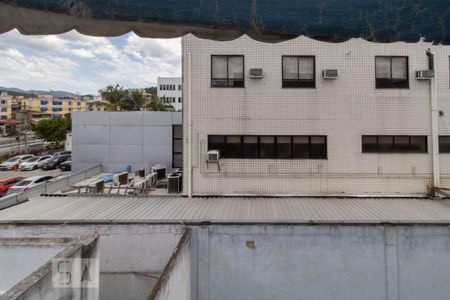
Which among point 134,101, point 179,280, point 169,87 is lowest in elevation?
point 179,280

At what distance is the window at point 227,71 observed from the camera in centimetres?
1015

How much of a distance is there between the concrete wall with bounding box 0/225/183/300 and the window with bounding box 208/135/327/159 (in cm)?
410

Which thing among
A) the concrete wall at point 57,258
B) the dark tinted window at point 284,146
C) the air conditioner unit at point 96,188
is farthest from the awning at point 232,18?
the air conditioner unit at point 96,188

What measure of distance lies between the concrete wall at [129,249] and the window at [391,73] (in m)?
8.04

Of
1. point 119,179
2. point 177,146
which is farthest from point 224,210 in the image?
point 177,146

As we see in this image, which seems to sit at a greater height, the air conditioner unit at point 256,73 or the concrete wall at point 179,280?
the air conditioner unit at point 256,73

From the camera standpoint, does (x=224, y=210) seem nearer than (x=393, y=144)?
Yes

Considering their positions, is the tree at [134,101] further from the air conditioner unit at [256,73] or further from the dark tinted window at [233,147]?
the air conditioner unit at [256,73]

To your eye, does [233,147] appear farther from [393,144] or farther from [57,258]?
[57,258]

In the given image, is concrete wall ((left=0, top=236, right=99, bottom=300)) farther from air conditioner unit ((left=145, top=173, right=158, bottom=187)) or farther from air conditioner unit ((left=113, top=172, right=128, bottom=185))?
air conditioner unit ((left=113, top=172, right=128, bottom=185))

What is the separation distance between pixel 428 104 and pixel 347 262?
660 centimetres

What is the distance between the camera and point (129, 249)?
6.78m

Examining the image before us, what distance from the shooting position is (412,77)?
33.4ft

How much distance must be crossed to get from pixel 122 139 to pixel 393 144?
1305 cm
